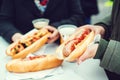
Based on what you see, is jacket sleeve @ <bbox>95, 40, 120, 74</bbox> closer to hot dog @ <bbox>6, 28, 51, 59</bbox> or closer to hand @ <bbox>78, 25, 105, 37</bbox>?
hand @ <bbox>78, 25, 105, 37</bbox>

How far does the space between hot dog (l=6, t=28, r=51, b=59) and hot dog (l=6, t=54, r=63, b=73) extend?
11 cm

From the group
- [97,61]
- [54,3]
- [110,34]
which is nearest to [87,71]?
[97,61]

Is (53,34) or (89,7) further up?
(53,34)

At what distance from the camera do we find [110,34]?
180 centimetres

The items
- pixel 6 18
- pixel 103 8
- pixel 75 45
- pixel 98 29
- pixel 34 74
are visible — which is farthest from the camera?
pixel 103 8

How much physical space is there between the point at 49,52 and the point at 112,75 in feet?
1.41

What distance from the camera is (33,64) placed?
60.9 inches

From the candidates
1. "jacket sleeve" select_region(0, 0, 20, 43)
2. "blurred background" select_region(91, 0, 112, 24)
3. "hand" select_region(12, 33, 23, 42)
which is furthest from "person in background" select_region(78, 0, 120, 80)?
"blurred background" select_region(91, 0, 112, 24)

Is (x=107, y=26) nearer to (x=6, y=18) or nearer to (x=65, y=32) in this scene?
(x=65, y=32)

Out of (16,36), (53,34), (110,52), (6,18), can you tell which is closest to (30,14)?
(6,18)

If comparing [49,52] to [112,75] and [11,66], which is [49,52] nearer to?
[11,66]

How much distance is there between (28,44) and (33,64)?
25 cm

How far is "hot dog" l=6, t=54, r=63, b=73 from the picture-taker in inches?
60.7

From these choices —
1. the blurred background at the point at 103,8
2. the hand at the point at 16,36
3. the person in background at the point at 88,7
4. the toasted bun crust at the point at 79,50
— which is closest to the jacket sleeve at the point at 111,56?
the toasted bun crust at the point at 79,50
